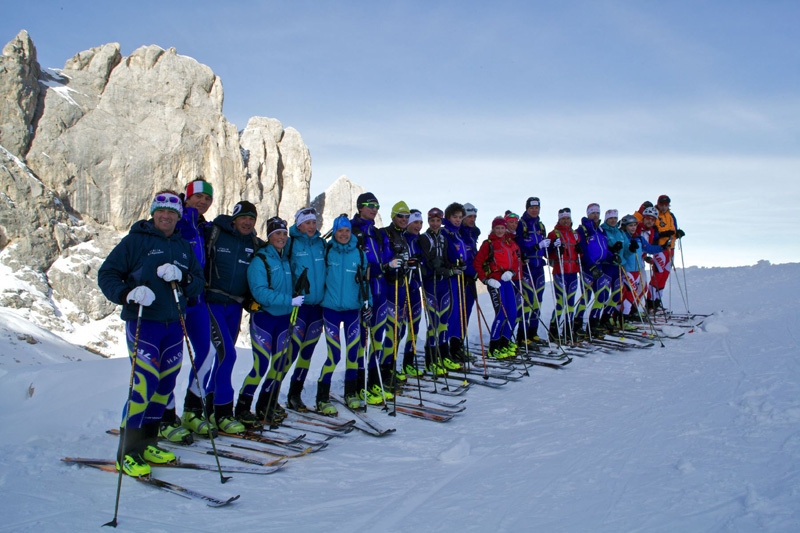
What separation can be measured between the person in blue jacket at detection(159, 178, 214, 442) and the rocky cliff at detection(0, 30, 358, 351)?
156 ft

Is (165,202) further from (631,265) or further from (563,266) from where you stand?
(631,265)

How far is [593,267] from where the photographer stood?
10.6 metres

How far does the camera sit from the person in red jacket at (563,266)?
10336 mm

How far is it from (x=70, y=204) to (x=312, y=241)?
189 feet

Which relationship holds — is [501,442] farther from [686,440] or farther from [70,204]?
[70,204]

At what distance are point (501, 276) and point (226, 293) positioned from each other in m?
4.86

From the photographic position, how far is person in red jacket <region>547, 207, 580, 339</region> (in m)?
10.3

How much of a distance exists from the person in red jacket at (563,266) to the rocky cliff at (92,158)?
1825 inches

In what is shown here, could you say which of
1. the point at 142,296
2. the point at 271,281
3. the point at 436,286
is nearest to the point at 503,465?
the point at 271,281

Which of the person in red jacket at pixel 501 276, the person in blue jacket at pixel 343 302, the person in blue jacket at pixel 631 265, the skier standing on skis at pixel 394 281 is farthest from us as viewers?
the person in blue jacket at pixel 631 265

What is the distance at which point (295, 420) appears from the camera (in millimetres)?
5926

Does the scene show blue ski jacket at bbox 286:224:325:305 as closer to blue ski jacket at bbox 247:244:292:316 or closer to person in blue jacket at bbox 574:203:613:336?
blue ski jacket at bbox 247:244:292:316

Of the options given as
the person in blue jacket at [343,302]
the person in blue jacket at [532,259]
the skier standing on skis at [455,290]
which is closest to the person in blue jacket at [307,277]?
the person in blue jacket at [343,302]

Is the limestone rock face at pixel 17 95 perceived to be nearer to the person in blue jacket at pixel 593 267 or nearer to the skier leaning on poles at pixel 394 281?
the skier leaning on poles at pixel 394 281
